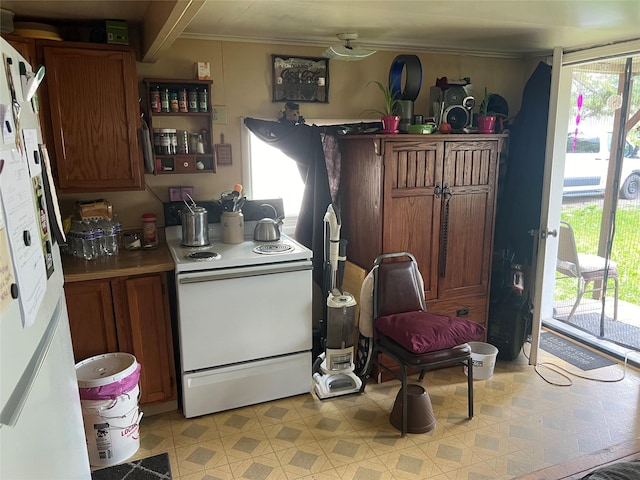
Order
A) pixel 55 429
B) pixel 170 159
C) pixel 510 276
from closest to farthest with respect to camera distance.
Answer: pixel 55 429 < pixel 170 159 < pixel 510 276

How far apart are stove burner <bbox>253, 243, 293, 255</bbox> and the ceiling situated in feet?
3.78

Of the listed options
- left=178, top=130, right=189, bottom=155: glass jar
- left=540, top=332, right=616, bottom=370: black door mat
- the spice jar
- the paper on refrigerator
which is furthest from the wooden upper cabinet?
left=540, top=332, right=616, bottom=370: black door mat

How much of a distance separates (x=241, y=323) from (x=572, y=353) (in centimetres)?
238

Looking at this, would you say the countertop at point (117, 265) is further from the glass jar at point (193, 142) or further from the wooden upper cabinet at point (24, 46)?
the wooden upper cabinet at point (24, 46)

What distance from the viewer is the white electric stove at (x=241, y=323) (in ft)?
8.14

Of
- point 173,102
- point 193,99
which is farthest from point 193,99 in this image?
point 173,102

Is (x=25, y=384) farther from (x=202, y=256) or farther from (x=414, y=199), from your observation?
(x=414, y=199)

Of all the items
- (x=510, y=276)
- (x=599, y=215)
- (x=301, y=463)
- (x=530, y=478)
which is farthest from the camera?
(x=599, y=215)

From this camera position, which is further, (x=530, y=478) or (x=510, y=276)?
(x=510, y=276)

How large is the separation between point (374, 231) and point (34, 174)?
2023 millimetres

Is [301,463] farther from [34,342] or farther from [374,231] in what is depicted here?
[34,342]

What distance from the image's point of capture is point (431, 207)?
2949 millimetres

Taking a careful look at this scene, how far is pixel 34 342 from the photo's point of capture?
3.18 ft

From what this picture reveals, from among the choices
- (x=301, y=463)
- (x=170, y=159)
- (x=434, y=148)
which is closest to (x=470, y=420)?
(x=301, y=463)
